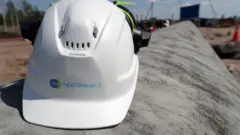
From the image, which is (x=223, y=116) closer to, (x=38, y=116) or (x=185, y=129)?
(x=185, y=129)

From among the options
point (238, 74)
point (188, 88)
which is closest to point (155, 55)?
point (188, 88)

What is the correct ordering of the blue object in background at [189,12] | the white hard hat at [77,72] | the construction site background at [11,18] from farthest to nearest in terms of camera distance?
1. the blue object in background at [189,12]
2. the construction site background at [11,18]
3. the white hard hat at [77,72]

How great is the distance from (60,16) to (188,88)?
4.37 feet

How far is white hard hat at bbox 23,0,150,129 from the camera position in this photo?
134cm

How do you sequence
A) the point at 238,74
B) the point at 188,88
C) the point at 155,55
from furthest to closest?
the point at 238,74 → the point at 155,55 → the point at 188,88

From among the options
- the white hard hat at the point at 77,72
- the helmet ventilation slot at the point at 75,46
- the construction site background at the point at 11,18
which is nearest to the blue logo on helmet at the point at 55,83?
the white hard hat at the point at 77,72

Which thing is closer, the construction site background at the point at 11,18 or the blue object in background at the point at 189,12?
the construction site background at the point at 11,18

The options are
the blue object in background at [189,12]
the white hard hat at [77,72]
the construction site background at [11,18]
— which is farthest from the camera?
the blue object in background at [189,12]


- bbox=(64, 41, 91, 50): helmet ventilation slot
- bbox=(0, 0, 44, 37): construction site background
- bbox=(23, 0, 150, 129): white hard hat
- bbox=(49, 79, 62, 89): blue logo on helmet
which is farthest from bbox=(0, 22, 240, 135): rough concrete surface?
bbox=(0, 0, 44, 37): construction site background

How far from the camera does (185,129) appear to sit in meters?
1.47

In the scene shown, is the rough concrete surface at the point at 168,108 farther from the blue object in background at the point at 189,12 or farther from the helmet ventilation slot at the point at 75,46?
the blue object in background at the point at 189,12

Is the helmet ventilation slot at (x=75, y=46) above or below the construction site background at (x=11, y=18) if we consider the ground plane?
above

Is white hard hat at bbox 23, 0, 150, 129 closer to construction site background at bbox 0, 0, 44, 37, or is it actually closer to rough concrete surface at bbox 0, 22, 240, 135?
rough concrete surface at bbox 0, 22, 240, 135

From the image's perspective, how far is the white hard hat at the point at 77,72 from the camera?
4.40 ft
